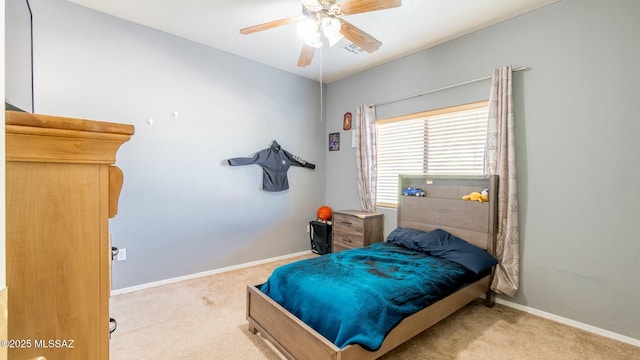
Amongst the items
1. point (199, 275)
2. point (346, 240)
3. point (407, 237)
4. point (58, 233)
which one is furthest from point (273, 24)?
point (199, 275)

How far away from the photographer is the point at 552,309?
2473 millimetres

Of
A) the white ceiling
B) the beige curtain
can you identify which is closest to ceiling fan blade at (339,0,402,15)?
the white ceiling

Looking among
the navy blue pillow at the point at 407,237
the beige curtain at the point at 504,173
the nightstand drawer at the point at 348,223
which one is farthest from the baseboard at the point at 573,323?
the nightstand drawer at the point at 348,223

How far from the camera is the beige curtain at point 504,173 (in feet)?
8.50

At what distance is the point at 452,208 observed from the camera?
297cm

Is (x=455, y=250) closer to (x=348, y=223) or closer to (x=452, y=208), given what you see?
(x=452, y=208)

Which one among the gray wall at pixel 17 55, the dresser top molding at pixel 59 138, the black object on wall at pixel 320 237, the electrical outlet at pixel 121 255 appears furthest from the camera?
the black object on wall at pixel 320 237

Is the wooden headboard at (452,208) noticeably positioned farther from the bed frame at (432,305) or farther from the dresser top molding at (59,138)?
the dresser top molding at (59,138)

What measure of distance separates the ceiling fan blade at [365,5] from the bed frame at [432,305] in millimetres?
1841

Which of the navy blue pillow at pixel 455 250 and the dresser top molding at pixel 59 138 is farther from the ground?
the dresser top molding at pixel 59 138

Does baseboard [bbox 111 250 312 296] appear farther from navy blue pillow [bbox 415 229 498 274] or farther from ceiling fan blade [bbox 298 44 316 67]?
ceiling fan blade [bbox 298 44 316 67]

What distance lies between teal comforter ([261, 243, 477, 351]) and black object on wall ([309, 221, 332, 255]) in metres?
1.55

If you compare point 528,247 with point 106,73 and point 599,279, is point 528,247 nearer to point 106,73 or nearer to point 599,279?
point 599,279

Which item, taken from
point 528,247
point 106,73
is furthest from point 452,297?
point 106,73
